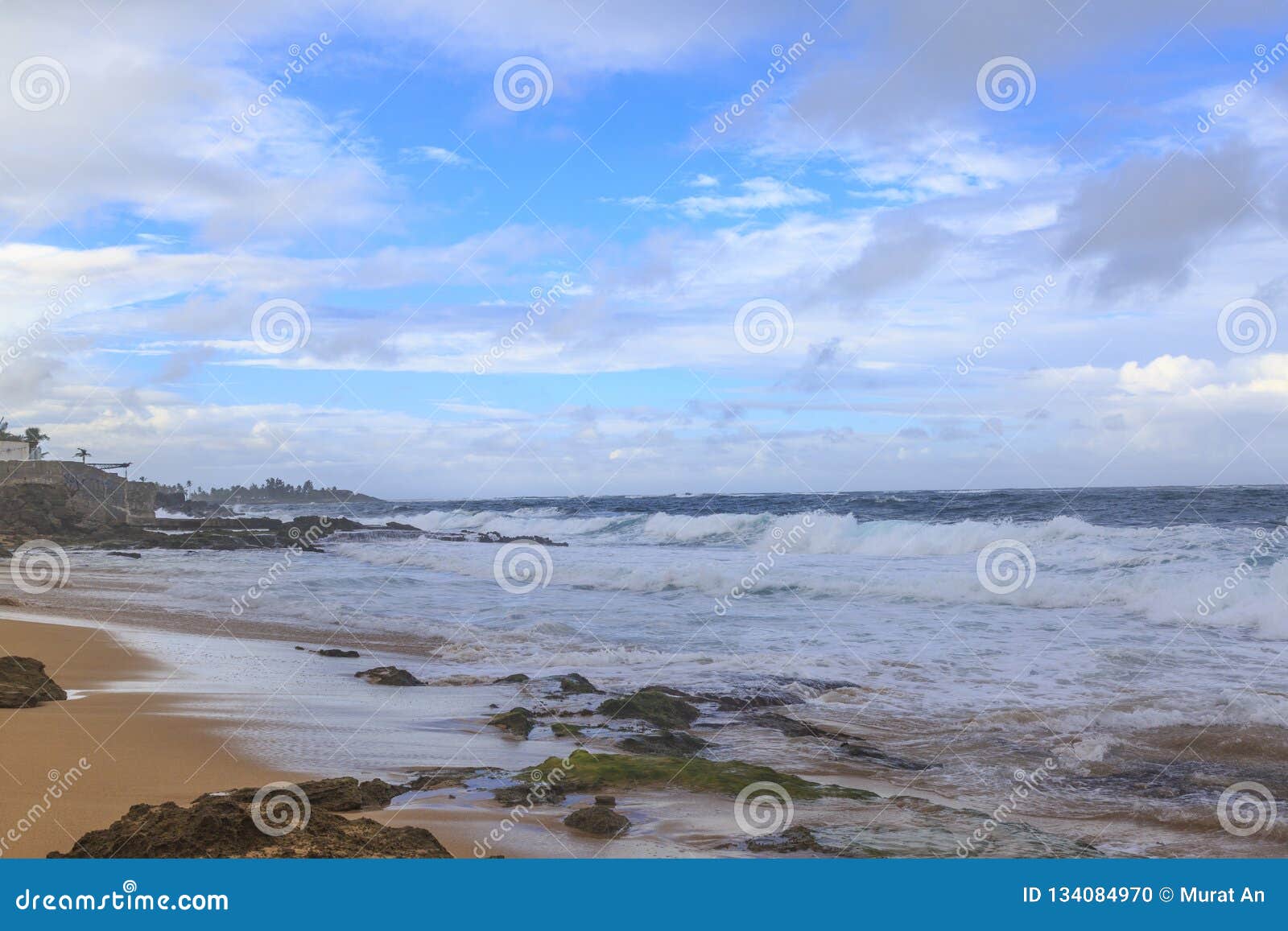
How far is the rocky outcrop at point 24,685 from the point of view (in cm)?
789

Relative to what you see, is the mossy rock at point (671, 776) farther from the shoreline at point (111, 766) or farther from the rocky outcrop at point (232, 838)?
the rocky outcrop at point (232, 838)

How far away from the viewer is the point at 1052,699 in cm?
963

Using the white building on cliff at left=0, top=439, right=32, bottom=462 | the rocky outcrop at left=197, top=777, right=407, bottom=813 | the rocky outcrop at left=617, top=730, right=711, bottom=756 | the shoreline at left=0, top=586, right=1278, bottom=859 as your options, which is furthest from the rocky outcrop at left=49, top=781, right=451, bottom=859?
the white building on cliff at left=0, top=439, right=32, bottom=462

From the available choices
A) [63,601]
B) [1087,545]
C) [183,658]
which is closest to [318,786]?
[183,658]

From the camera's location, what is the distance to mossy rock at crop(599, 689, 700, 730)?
28.5 ft

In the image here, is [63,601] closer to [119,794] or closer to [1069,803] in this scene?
[119,794]

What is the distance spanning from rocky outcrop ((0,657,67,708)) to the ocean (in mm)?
1623

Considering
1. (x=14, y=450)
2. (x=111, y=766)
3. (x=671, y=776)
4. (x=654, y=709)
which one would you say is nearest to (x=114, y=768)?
(x=111, y=766)

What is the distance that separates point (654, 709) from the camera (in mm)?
8898

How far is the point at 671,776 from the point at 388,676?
15.6 feet

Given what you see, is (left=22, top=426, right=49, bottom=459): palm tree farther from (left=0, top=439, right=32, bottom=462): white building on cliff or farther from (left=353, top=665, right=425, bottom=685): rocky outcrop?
(left=353, top=665, right=425, bottom=685): rocky outcrop

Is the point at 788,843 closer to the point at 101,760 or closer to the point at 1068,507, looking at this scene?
the point at 101,760

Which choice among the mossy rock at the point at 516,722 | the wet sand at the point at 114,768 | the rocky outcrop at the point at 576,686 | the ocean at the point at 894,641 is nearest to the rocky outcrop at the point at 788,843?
the wet sand at the point at 114,768

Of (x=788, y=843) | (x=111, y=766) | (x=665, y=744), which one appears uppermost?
(x=665, y=744)
